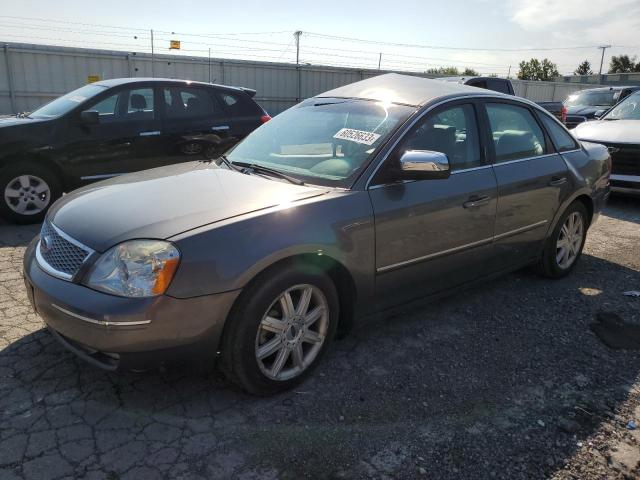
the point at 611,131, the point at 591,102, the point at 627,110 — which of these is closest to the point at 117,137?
the point at 611,131

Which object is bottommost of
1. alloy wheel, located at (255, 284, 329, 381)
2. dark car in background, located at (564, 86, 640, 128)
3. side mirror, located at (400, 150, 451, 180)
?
alloy wheel, located at (255, 284, 329, 381)

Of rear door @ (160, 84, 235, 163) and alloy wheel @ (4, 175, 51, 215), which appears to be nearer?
alloy wheel @ (4, 175, 51, 215)

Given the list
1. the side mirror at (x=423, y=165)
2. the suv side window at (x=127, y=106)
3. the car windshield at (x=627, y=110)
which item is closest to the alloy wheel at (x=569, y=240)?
the side mirror at (x=423, y=165)

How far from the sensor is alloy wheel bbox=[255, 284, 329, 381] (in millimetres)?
2752

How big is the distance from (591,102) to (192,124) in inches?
500

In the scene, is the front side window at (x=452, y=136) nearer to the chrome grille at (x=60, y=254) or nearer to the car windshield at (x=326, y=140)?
the car windshield at (x=326, y=140)

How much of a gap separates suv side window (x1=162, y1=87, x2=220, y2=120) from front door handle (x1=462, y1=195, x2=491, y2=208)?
461cm

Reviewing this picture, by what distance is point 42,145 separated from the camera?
19.6ft

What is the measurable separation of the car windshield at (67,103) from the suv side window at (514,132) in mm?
4784

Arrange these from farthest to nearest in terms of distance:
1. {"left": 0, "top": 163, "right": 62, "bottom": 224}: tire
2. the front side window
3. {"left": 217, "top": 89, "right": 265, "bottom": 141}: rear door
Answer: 1. {"left": 217, "top": 89, "right": 265, "bottom": 141}: rear door
2. {"left": 0, "top": 163, "right": 62, "bottom": 224}: tire
3. the front side window

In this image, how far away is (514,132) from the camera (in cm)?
418

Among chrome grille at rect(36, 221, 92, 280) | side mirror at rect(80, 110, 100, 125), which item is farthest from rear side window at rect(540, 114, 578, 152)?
side mirror at rect(80, 110, 100, 125)

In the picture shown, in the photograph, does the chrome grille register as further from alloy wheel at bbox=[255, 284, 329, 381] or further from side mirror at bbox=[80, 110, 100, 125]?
side mirror at bbox=[80, 110, 100, 125]

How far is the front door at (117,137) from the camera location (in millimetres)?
6199
